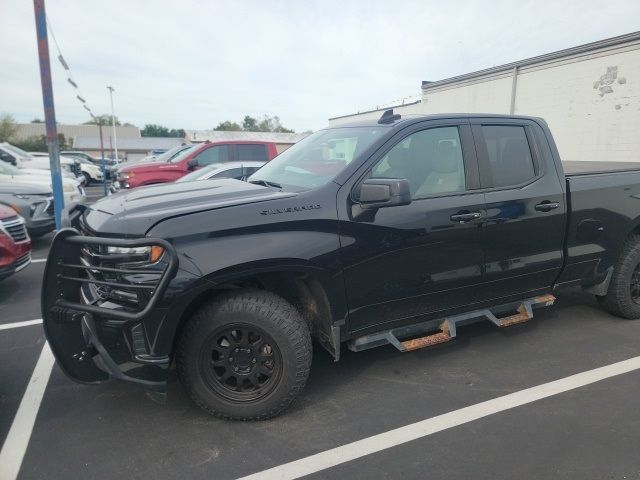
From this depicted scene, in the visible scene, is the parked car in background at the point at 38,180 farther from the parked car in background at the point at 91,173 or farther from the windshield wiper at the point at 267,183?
the parked car in background at the point at 91,173

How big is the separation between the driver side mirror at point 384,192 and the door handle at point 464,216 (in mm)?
531

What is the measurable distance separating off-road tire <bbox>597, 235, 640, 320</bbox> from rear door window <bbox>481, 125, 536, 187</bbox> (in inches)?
55.3

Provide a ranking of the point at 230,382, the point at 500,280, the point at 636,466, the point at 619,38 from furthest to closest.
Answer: the point at 619,38 → the point at 500,280 → the point at 230,382 → the point at 636,466

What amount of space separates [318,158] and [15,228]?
395 centimetres

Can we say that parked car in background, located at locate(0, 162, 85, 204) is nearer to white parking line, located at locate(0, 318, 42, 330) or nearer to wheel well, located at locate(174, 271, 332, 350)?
white parking line, located at locate(0, 318, 42, 330)

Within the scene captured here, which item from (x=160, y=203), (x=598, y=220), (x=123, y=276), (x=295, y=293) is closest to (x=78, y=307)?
(x=123, y=276)

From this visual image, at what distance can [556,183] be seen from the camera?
390cm

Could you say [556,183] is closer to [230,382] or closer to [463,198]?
[463,198]

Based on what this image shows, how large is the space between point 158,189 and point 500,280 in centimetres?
272

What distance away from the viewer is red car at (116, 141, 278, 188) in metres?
10.3

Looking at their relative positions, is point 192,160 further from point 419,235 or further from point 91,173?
point 91,173

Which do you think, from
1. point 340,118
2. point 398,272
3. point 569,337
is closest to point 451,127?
point 398,272

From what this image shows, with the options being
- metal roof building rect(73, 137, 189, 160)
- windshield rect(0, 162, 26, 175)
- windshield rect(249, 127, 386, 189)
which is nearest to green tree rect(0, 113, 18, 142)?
metal roof building rect(73, 137, 189, 160)

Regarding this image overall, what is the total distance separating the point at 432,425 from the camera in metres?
2.95
